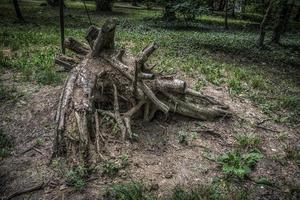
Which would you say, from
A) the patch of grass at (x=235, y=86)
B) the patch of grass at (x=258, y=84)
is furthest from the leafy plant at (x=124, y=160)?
the patch of grass at (x=258, y=84)

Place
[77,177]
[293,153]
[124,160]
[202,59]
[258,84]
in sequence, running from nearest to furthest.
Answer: [77,177] → [124,160] → [293,153] → [258,84] → [202,59]

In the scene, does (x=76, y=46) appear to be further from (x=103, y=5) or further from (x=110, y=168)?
(x=103, y=5)

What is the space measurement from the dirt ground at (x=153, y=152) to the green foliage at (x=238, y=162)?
148 mm

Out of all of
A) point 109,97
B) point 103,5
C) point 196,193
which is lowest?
point 103,5

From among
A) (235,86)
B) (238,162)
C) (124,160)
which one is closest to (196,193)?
(238,162)

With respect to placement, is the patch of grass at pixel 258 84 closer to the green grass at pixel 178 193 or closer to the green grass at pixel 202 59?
the green grass at pixel 202 59

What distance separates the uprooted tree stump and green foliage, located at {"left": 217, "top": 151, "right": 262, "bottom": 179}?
1.36 m

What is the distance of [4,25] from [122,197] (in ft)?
43.6

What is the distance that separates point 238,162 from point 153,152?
1422 millimetres

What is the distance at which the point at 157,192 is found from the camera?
4645 mm

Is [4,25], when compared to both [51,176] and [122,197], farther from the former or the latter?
[122,197]

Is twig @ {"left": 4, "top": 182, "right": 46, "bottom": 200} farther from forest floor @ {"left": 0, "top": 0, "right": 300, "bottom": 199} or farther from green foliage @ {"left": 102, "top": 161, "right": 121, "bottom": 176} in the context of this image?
green foliage @ {"left": 102, "top": 161, "right": 121, "bottom": 176}

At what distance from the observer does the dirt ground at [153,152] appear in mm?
4781

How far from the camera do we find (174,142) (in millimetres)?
5949
